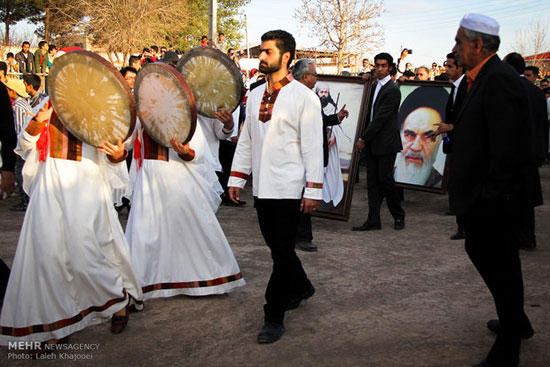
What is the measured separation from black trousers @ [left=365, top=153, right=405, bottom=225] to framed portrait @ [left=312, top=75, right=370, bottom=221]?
A: 0.25 metres

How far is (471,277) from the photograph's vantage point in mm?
5195

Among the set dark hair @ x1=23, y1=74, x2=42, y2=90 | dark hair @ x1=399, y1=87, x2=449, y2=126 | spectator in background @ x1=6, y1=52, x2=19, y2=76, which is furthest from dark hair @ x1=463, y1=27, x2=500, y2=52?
spectator in background @ x1=6, y1=52, x2=19, y2=76

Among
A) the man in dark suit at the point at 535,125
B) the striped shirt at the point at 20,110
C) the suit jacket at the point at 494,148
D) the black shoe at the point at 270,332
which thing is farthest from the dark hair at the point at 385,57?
the striped shirt at the point at 20,110

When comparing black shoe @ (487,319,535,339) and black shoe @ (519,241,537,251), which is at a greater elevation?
black shoe @ (487,319,535,339)

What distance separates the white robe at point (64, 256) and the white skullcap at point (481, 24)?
8.59 ft

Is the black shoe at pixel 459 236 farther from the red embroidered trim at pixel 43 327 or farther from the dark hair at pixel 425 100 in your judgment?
the red embroidered trim at pixel 43 327

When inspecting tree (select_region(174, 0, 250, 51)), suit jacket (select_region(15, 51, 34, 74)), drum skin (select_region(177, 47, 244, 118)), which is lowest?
drum skin (select_region(177, 47, 244, 118))

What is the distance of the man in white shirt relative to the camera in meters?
3.80

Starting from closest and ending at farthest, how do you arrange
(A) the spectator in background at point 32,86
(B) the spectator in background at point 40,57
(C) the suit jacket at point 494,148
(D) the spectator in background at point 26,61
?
(C) the suit jacket at point 494,148, (A) the spectator in background at point 32,86, (B) the spectator in background at point 40,57, (D) the spectator in background at point 26,61

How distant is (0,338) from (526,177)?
3.41 metres

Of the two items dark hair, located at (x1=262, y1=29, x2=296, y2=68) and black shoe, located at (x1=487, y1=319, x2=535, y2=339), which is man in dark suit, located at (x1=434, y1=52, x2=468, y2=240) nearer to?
black shoe, located at (x1=487, y1=319, x2=535, y2=339)

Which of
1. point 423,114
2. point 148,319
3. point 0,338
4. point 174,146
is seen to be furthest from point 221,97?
point 423,114

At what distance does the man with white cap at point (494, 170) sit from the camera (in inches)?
123

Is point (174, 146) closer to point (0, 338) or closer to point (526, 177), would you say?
point (0, 338)
